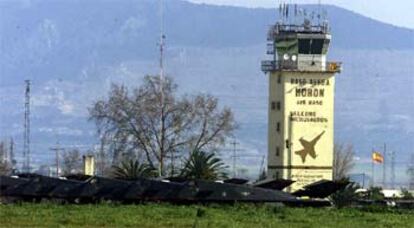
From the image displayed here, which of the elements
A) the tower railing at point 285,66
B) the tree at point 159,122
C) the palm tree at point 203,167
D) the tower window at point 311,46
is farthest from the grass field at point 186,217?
the tree at point 159,122

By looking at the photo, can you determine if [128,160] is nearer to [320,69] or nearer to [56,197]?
[320,69]

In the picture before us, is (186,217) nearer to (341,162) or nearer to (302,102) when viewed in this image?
(302,102)

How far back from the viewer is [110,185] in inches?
3241

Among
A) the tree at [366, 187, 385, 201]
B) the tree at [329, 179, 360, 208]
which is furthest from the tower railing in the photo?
the tree at [329, 179, 360, 208]

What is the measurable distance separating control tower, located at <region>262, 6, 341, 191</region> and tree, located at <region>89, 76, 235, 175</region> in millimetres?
6464

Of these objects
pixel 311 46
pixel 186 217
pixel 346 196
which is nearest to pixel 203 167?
pixel 346 196

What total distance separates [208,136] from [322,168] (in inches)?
439

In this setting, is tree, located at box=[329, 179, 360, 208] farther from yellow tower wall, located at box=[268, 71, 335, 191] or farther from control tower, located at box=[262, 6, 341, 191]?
control tower, located at box=[262, 6, 341, 191]

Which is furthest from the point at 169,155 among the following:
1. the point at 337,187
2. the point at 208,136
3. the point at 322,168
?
the point at 337,187

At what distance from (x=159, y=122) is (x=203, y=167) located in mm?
22804

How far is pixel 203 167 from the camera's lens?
98.9 meters

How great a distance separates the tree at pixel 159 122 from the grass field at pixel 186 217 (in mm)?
49046

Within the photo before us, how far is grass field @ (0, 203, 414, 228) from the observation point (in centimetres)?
5300

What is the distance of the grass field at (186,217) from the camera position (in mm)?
53000
